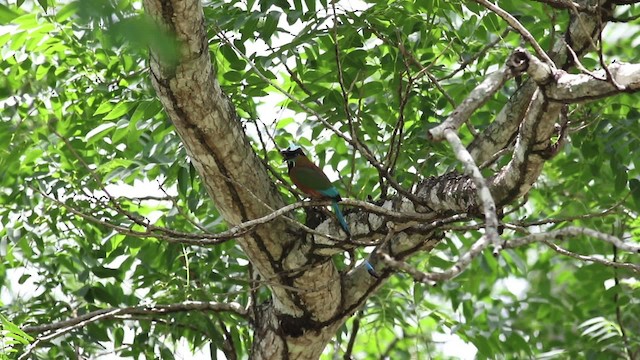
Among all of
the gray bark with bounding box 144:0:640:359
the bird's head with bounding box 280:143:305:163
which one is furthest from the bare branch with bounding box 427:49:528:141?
the bird's head with bounding box 280:143:305:163

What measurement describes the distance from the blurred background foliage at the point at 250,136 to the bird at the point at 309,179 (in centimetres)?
11

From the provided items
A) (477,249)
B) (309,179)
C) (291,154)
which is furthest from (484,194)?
(291,154)

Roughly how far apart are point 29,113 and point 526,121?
10.6 feet

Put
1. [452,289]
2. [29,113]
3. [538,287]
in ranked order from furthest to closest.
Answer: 1. [538,287]
2. [452,289]
3. [29,113]

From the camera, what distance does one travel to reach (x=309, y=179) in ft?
17.4

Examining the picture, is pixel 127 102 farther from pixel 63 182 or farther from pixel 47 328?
pixel 47 328

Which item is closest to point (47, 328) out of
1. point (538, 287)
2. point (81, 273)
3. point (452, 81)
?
point (81, 273)

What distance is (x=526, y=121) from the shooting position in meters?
3.59

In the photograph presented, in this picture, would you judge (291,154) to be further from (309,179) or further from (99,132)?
(99,132)

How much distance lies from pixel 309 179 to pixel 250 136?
0.94 meters

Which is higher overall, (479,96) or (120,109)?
(120,109)

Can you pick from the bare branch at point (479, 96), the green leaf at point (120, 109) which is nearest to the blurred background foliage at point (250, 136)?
the green leaf at point (120, 109)

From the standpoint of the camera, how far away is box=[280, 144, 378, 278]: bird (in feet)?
16.9

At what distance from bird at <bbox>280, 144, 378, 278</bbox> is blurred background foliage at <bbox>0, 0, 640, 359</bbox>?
0.37 ft
